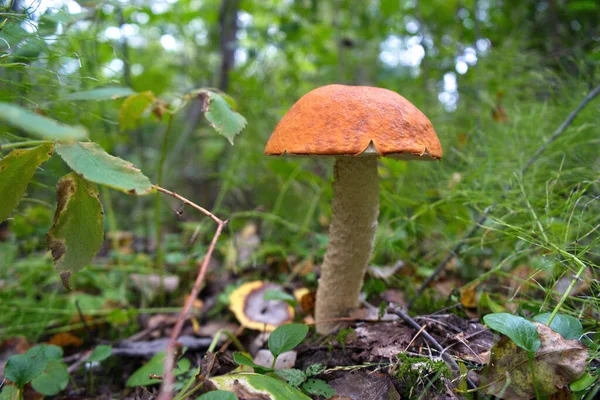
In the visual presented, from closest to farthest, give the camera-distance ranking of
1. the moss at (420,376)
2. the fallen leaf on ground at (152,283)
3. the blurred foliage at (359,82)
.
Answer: the moss at (420,376) → the blurred foliage at (359,82) → the fallen leaf on ground at (152,283)

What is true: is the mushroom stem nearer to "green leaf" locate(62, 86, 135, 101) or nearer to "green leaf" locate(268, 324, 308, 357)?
"green leaf" locate(268, 324, 308, 357)

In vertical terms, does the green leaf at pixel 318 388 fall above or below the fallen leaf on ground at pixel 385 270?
above

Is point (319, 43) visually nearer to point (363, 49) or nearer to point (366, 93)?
point (363, 49)

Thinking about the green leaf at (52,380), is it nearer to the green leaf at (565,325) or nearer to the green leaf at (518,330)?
the green leaf at (518,330)

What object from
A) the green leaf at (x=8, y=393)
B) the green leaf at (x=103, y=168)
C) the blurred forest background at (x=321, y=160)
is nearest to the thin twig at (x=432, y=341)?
the blurred forest background at (x=321, y=160)

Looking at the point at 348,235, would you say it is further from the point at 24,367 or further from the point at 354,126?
the point at 24,367

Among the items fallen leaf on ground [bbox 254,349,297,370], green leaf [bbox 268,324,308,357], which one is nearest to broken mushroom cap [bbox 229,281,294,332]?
fallen leaf on ground [bbox 254,349,297,370]

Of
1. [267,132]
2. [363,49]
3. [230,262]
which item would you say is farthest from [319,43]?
[230,262]

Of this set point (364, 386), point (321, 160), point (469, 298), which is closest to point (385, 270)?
point (469, 298)
